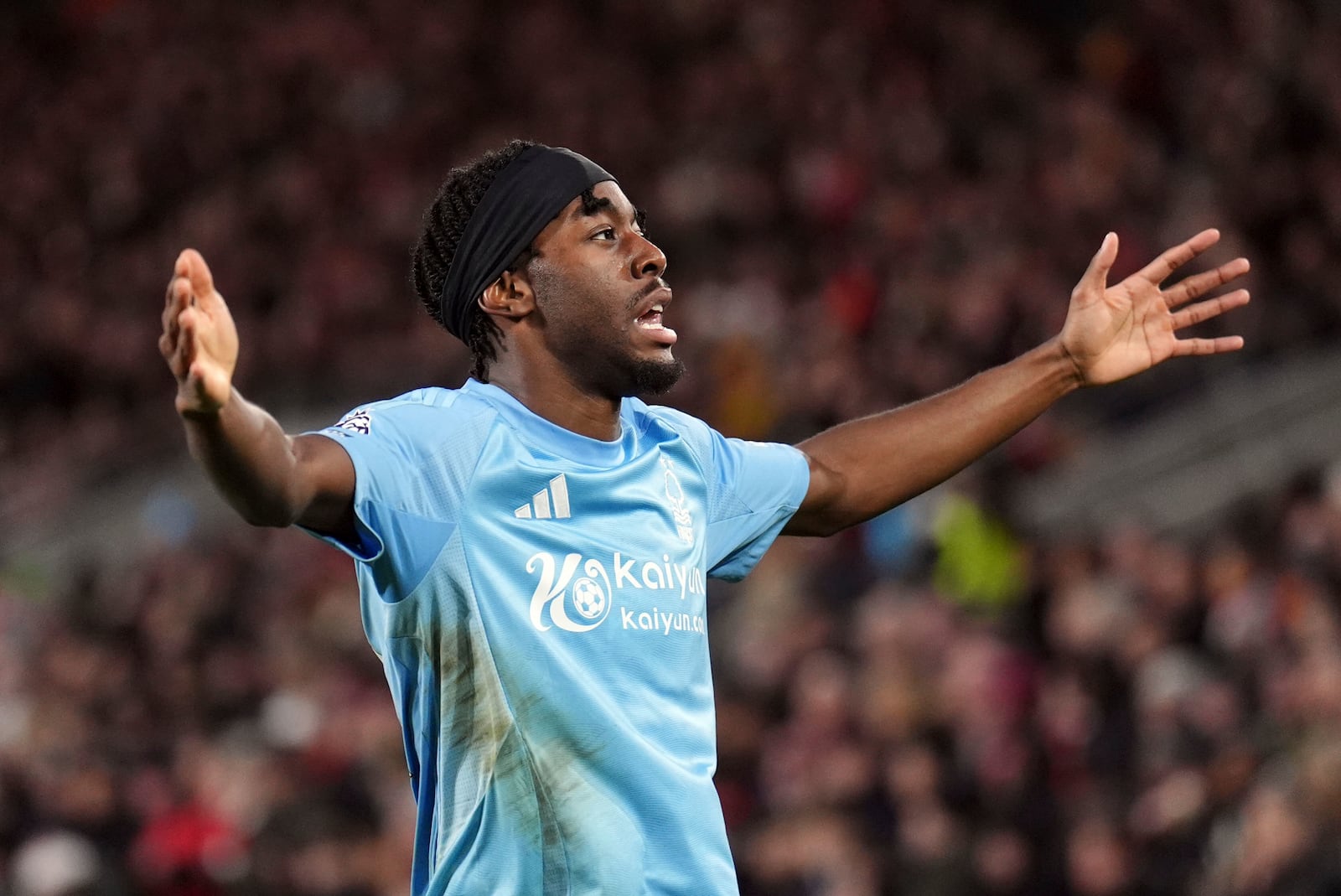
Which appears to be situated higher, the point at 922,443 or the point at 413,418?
the point at 413,418

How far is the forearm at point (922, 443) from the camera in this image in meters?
4.07

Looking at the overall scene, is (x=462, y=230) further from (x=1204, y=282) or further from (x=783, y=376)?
(x=783, y=376)

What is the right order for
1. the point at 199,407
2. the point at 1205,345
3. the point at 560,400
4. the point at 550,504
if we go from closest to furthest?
the point at 199,407 < the point at 550,504 < the point at 560,400 < the point at 1205,345

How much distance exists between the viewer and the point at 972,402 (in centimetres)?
409

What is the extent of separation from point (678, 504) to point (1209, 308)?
47.4 inches

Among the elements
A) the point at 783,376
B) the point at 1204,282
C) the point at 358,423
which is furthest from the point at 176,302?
the point at 783,376

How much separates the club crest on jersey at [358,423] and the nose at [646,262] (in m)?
0.62

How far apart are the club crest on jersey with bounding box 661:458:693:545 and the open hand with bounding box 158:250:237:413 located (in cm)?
100

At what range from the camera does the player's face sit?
369 cm

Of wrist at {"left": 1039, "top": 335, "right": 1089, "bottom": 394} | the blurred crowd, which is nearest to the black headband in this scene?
wrist at {"left": 1039, "top": 335, "right": 1089, "bottom": 394}

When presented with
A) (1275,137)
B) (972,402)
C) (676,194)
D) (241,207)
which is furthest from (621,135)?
(972,402)

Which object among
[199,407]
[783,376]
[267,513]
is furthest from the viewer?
[783,376]

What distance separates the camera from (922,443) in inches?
160

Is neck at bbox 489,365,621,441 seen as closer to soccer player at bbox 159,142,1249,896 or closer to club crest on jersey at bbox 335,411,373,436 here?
soccer player at bbox 159,142,1249,896
